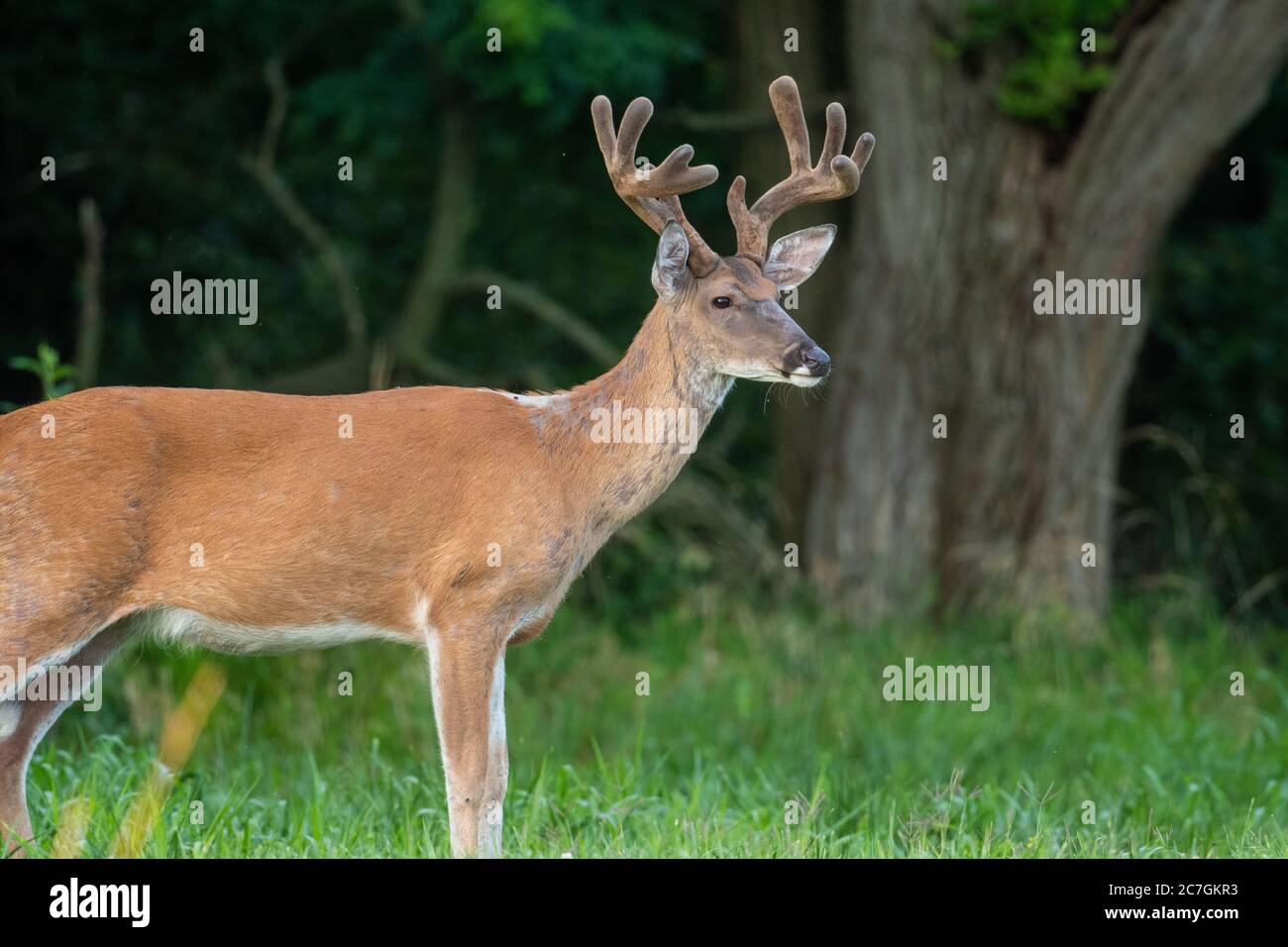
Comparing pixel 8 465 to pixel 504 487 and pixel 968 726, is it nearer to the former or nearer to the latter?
pixel 504 487

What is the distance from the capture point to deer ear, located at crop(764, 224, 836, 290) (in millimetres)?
6203

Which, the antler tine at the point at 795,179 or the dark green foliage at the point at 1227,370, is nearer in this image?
the antler tine at the point at 795,179

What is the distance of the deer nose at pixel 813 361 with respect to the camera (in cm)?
555

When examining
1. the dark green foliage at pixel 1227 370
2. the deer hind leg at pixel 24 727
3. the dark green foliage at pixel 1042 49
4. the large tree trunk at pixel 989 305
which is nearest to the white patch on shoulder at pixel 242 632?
the deer hind leg at pixel 24 727

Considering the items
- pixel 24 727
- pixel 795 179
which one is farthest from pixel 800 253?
pixel 24 727

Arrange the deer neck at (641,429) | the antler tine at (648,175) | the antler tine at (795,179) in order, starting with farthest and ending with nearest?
1. the antler tine at (795,179)
2. the deer neck at (641,429)
3. the antler tine at (648,175)

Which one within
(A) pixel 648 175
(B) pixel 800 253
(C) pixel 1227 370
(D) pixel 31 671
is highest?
(C) pixel 1227 370

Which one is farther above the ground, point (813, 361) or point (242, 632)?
point (813, 361)

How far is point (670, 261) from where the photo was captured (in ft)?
18.7

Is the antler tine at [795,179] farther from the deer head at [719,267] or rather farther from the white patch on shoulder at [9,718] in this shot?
the white patch on shoulder at [9,718]

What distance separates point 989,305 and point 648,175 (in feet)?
15.7

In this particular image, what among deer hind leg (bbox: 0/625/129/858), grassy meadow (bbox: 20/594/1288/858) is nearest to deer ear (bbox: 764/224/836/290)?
grassy meadow (bbox: 20/594/1288/858)

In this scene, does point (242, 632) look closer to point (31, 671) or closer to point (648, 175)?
point (31, 671)

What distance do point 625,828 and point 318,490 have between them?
1536 mm
